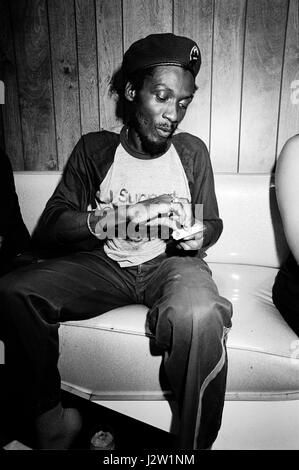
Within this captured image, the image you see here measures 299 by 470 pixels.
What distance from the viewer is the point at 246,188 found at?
1.74 m

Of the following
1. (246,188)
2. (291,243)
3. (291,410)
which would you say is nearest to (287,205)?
(291,243)

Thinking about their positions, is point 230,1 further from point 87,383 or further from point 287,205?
point 87,383

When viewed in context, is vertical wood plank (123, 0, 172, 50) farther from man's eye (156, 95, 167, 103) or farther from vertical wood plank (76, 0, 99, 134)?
man's eye (156, 95, 167, 103)

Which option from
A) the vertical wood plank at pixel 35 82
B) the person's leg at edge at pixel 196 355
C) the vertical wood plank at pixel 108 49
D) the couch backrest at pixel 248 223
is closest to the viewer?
the person's leg at edge at pixel 196 355

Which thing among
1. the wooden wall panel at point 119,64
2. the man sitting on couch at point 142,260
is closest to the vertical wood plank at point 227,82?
the wooden wall panel at point 119,64

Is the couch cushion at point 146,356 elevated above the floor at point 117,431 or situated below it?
above

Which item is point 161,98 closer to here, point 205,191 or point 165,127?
point 165,127

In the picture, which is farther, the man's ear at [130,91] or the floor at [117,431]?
the man's ear at [130,91]

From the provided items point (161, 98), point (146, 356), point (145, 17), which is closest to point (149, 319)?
point (146, 356)

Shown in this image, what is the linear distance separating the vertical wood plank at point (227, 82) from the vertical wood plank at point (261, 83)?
0.04 meters

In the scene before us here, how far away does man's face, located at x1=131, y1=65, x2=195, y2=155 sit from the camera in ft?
4.63

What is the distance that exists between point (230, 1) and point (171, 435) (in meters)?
2.00

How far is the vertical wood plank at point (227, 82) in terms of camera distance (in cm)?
184

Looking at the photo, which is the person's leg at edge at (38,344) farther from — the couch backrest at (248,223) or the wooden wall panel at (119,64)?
the wooden wall panel at (119,64)
